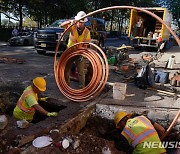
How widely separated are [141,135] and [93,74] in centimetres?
265

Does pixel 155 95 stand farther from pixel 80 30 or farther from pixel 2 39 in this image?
pixel 2 39

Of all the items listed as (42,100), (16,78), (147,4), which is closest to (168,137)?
(42,100)

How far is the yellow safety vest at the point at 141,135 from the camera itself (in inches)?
136

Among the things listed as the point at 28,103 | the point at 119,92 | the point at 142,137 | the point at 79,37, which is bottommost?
the point at 142,137

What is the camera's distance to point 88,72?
6855 mm

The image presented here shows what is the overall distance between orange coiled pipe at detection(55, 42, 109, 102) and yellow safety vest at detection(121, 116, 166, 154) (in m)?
2.14

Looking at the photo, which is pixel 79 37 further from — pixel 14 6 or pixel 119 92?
pixel 14 6

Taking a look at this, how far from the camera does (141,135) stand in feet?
11.5

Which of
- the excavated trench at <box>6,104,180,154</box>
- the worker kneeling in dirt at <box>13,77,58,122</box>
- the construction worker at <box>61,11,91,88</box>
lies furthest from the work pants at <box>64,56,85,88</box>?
the worker kneeling in dirt at <box>13,77,58,122</box>

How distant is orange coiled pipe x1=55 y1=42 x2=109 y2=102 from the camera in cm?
569

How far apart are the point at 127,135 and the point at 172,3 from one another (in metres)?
55.9

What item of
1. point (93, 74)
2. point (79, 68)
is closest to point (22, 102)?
point (93, 74)

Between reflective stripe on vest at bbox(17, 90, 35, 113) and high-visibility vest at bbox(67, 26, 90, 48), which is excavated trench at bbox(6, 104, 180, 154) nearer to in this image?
reflective stripe on vest at bbox(17, 90, 35, 113)

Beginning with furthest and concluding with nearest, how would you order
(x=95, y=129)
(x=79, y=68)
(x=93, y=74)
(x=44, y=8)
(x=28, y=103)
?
(x=44, y=8) < (x=79, y=68) < (x=93, y=74) < (x=95, y=129) < (x=28, y=103)
